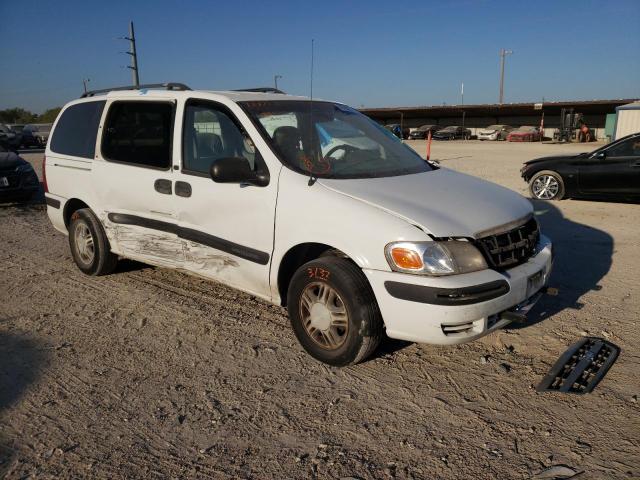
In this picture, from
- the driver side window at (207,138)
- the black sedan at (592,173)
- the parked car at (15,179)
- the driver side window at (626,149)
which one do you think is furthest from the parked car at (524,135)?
the driver side window at (207,138)

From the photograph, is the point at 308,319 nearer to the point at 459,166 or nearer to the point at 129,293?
the point at 129,293

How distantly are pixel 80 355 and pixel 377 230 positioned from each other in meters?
2.26

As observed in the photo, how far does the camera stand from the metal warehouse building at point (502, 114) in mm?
43156

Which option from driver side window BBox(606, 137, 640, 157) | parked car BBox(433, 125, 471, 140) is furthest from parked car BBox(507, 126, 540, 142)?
driver side window BBox(606, 137, 640, 157)

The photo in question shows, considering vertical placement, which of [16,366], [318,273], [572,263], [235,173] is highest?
[235,173]

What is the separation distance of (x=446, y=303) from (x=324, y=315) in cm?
82

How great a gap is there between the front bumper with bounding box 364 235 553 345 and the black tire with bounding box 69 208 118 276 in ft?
10.1

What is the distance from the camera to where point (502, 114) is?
5053cm

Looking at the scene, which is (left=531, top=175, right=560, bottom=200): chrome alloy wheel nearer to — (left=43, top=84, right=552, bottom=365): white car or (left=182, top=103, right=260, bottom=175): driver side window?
(left=43, top=84, right=552, bottom=365): white car

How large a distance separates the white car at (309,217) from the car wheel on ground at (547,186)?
20.8 feet

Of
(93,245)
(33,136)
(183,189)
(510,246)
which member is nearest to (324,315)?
(510,246)

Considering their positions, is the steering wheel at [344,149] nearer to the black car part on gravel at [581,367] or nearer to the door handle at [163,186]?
the door handle at [163,186]

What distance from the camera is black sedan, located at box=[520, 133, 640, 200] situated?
28.9 feet

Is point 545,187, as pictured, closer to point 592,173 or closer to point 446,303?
point 592,173
